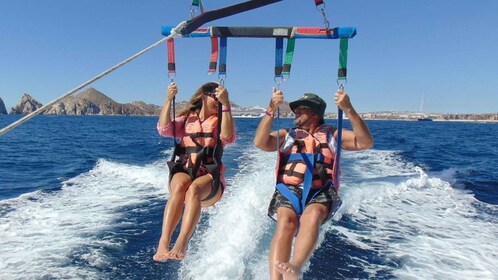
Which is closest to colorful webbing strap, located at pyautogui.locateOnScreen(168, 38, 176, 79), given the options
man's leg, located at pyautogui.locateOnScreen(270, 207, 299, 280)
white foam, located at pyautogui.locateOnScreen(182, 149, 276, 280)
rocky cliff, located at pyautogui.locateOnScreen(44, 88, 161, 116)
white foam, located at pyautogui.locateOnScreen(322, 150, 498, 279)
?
man's leg, located at pyautogui.locateOnScreen(270, 207, 299, 280)

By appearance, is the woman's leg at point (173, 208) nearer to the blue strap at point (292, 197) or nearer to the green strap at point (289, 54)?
the blue strap at point (292, 197)

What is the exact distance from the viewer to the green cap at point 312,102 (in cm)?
429

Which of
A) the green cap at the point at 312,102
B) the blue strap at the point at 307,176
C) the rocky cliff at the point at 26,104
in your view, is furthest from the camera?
the rocky cliff at the point at 26,104

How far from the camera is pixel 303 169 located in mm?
4137

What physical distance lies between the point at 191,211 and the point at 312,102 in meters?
1.73

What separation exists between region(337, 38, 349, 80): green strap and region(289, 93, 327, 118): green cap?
511 mm

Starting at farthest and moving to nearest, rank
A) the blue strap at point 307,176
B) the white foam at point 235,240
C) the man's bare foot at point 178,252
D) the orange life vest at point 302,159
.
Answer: the white foam at point 235,240
the orange life vest at point 302,159
the blue strap at point 307,176
the man's bare foot at point 178,252

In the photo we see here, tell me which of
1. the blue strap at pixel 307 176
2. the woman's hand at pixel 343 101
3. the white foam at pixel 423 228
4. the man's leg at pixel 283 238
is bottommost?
the white foam at pixel 423 228

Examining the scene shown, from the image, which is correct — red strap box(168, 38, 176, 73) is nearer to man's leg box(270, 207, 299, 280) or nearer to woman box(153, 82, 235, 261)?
woman box(153, 82, 235, 261)

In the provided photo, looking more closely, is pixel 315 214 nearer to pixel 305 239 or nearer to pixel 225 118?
pixel 305 239

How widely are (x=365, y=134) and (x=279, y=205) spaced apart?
3.69ft

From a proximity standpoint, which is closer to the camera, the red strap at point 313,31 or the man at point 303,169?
the man at point 303,169

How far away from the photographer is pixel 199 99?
4.86 metres

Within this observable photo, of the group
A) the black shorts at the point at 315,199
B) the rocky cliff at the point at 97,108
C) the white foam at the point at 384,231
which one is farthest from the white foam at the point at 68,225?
the rocky cliff at the point at 97,108
